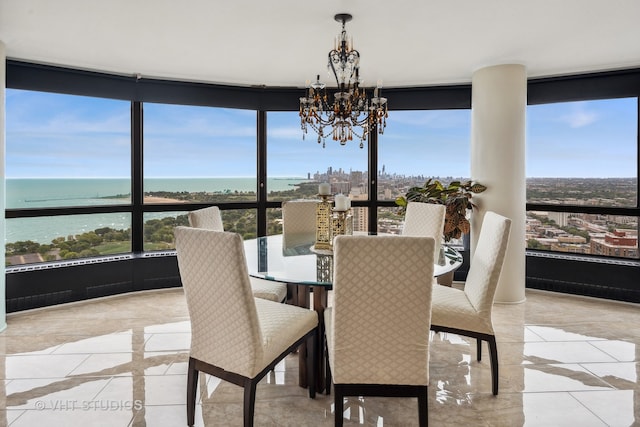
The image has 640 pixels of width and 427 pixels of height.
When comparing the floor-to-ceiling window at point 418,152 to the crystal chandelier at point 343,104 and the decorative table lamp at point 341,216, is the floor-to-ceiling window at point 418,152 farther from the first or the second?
the decorative table lamp at point 341,216

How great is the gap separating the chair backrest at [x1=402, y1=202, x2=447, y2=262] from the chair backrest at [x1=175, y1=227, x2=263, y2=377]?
1.85m

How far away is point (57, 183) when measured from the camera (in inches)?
169

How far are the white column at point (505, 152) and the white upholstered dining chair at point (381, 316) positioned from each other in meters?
2.72

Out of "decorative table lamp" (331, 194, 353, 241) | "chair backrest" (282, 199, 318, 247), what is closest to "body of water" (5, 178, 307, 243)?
"chair backrest" (282, 199, 318, 247)

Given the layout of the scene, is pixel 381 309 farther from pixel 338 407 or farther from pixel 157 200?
pixel 157 200

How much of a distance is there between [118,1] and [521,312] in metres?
4.08

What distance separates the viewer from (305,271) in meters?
2.47

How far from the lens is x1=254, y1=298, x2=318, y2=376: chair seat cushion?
2074 millimetres

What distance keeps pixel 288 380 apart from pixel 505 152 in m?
3.05

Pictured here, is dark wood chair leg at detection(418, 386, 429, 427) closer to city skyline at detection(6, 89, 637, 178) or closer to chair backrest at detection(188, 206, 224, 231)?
chair backrest at detection(188, 206, 224, 231)

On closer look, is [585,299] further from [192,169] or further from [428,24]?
[192,169]

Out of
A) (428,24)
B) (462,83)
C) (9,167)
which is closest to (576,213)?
(462,83)

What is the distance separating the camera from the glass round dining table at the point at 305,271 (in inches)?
91.7

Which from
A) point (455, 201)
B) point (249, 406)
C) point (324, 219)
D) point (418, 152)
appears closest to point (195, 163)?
point (324, 219)
